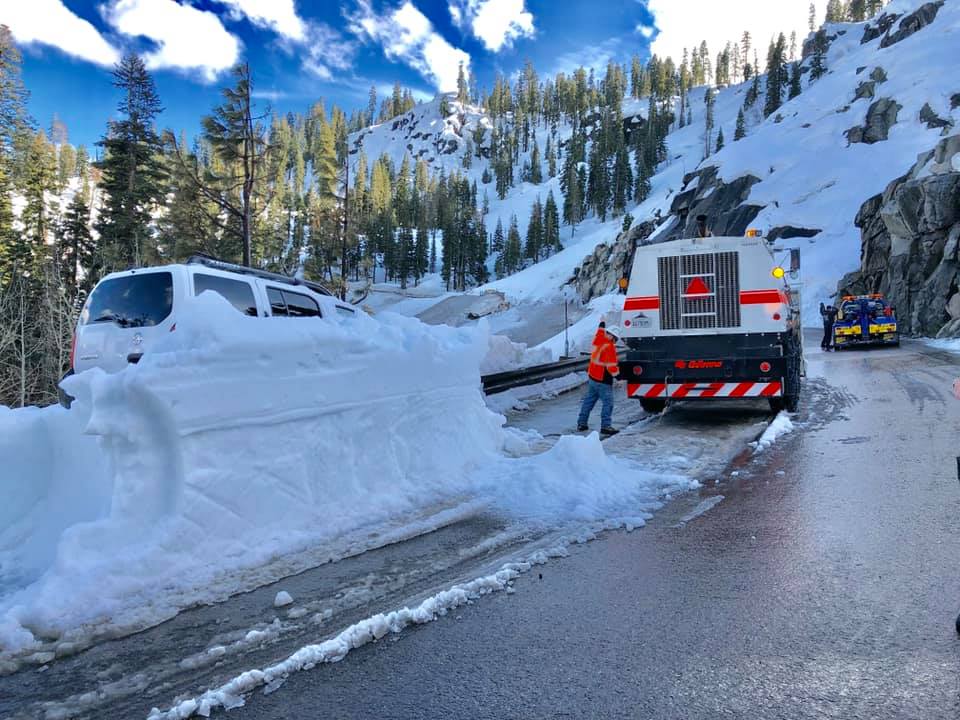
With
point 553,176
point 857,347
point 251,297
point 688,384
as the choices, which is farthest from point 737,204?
point 553,176

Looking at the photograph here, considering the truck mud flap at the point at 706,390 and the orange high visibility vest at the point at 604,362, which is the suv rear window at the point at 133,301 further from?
the truck mud flap at the point at 706,390

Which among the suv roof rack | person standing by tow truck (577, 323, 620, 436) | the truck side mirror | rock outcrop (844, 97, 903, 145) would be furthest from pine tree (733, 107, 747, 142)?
the suv roof rack

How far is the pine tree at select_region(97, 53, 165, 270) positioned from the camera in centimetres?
3378

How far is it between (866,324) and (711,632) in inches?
1066

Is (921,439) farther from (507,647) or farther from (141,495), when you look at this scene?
(141,495)

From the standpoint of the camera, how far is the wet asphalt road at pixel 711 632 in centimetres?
258

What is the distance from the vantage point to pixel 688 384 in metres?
10.3

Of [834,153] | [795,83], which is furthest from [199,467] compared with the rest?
[795,83]

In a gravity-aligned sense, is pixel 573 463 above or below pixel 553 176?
below

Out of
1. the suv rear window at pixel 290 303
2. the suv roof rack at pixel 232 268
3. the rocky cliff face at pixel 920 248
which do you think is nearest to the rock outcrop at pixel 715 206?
the rocky cliff face at pixel 920 248

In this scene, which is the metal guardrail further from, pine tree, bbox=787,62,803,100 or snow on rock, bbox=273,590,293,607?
pine tree, bbox=787,62,803,100

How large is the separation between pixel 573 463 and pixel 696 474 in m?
1.62

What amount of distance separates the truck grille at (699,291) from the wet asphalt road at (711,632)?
501 centimetres

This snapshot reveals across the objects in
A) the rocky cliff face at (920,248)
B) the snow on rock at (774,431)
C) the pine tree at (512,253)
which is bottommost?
the snow on rock at (774,431)
